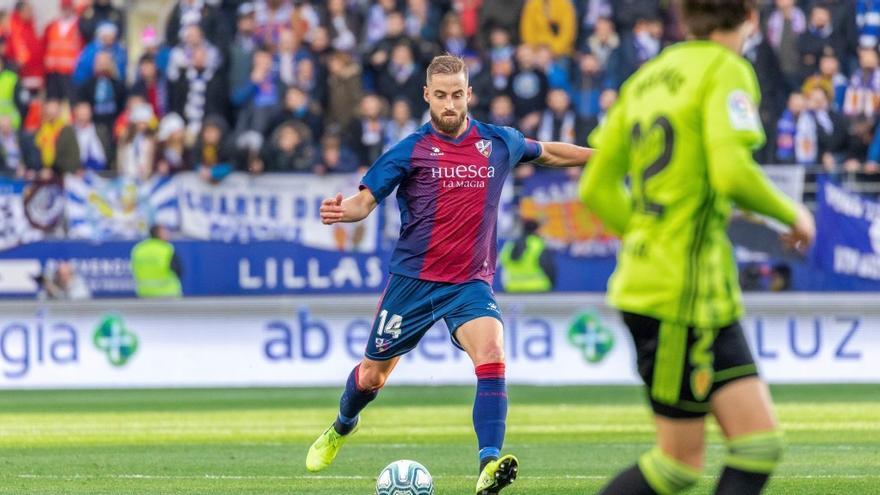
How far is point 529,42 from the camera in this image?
21.7m

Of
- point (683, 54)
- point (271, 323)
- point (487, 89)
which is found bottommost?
point (271, 323)

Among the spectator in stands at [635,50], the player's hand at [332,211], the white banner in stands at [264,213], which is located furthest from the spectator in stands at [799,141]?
the player's hand at [332,211]

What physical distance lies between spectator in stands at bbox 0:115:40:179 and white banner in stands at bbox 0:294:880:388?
2.61 m

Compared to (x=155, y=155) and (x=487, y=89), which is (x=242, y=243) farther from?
(x=487, y=89)

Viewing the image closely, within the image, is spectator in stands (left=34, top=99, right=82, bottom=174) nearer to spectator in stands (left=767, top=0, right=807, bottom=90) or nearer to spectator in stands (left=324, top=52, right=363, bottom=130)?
spectator in stands (left=324, top=52, right=363, bottom=130)

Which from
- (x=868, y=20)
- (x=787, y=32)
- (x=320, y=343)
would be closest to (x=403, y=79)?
(x=320, y=343)

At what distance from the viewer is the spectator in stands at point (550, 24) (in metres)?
21.7

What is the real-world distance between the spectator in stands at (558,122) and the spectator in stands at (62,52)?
6272 millimetres

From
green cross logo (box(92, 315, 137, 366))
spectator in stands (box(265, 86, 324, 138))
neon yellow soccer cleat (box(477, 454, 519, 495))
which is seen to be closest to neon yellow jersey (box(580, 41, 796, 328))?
neon yellow soccer cleat (box(477, 454, 519, 495))

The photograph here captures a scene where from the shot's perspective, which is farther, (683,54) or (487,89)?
(487,89)

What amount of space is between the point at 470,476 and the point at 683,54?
Answer: 514 cm

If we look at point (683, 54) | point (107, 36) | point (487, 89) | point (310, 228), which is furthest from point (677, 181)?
point (107, 36)

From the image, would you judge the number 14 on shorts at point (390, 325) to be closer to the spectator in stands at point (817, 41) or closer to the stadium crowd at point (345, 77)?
the stadium crowd at point (345, 77)

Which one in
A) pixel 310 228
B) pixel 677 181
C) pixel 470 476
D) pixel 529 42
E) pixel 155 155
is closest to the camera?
pixel 677 181
